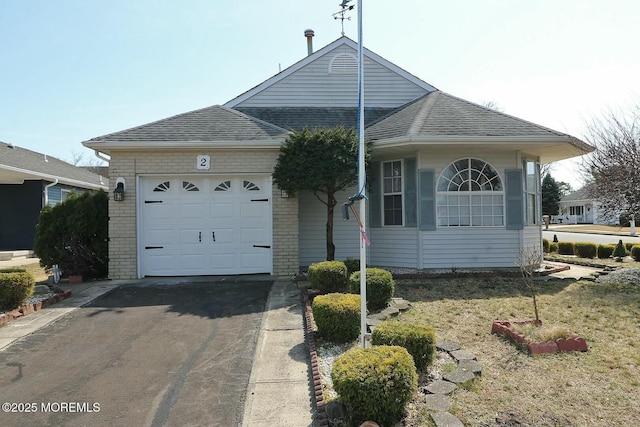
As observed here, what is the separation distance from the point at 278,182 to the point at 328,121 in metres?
3.47

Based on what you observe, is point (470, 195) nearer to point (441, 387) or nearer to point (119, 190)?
point (441, 387)

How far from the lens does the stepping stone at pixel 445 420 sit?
285 centimetres

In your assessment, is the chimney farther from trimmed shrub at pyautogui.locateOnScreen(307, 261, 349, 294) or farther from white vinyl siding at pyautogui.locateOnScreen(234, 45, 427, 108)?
trimmed shrub at pyautogui.locateOnScreen(307, 261, 349, 294)

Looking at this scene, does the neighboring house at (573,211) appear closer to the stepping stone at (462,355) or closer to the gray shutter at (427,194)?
the gray shutter at (427,194)

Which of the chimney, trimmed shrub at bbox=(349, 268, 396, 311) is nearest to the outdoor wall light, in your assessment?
trimmed shrub at bbox=(349, 268, 396, 311)

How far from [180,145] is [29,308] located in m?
4.22

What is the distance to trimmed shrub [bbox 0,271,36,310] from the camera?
20.0 feet

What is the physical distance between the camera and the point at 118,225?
888cm

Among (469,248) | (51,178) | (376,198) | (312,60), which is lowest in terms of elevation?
(469,248)

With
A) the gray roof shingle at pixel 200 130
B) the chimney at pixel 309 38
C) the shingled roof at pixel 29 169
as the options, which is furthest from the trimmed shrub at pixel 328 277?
the shingled roof at pixel 29 169

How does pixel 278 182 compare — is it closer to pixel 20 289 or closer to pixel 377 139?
pixel 377 139

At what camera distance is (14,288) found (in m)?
6.15

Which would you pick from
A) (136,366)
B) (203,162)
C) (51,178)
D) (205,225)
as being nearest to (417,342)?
(136,366)

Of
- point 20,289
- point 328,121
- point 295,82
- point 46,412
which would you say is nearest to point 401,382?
point 46,412
